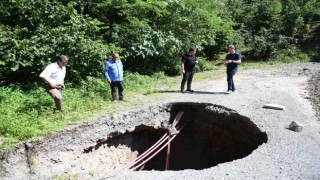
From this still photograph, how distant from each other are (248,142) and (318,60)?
437 inches

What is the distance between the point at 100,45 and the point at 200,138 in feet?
15.5

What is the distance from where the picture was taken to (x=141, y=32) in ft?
42.7

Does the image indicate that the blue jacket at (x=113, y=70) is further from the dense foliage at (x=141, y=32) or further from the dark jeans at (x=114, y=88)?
the dense foliage at (x=141, y=32)

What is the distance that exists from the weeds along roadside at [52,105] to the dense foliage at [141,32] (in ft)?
2.66

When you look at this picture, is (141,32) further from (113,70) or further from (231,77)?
(231,77)

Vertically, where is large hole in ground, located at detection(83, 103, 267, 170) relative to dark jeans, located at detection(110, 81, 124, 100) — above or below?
below

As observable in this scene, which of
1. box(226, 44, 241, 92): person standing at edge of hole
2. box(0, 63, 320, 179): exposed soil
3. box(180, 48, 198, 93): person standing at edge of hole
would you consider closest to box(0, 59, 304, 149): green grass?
box(0, 63, 320, 179): exposed soil

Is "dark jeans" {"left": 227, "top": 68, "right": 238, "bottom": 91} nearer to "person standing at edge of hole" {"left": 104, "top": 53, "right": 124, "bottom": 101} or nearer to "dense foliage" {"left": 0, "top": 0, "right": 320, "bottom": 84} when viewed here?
"dense foliage" {"left": 0, "top": 0, "right": 320, "bottom": 84}

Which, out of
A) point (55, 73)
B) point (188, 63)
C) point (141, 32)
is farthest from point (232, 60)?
point (55, 73)

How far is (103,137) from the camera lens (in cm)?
851

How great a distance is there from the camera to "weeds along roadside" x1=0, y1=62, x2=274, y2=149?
24.2 feet

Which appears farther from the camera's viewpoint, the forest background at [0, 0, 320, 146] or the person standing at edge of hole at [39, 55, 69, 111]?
the forest background at [0, 0, 320, 146]

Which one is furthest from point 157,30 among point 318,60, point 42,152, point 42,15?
point 318,60

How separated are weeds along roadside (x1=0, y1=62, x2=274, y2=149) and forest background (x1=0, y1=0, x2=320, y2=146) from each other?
2cm
